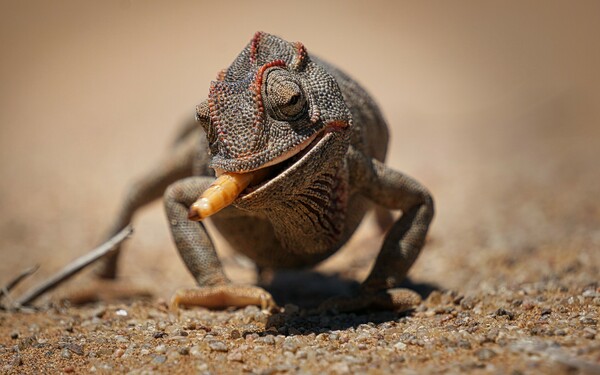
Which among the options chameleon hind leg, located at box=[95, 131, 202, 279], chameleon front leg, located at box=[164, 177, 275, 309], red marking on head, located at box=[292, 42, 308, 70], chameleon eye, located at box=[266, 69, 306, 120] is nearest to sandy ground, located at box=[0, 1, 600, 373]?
chameleon front leg, located at box=[164, 177, 275, 309]

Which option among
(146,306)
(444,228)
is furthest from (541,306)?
(444,228)

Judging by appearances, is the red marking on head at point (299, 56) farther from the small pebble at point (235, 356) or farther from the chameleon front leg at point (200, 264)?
the small pebble at point (235, 356)

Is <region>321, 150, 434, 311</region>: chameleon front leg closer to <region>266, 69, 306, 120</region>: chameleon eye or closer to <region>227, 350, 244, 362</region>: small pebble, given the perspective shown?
<region>266, 69, 306, 120</region>: chameleon eye

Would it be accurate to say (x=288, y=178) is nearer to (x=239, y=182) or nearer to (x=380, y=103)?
(x=239, y=182)

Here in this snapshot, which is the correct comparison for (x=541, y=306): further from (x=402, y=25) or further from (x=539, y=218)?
(x=402, y=25)

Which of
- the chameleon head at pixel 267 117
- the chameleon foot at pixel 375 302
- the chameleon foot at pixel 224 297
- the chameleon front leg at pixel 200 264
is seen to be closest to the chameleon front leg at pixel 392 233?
the chameleon foot at pixel 375 302
